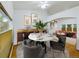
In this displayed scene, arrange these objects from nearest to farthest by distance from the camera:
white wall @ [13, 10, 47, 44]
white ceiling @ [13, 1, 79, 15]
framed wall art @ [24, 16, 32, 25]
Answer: white ceiling @ [13, 1, 79, 15] < white wall @ [13, 10, 47, 44] < framed wall art @ [24, 16, 32, 25]

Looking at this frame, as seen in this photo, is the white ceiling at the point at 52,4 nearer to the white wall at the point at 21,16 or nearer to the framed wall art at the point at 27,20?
the white wall at the point at 21,16

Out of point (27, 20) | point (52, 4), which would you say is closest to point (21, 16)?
point (27, 20)

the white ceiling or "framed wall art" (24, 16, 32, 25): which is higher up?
the white ceiling

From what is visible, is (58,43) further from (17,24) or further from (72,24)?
(17,24)

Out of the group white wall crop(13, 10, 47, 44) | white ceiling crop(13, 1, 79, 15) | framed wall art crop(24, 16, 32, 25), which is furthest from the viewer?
framed wall art crop(24, 16, 32, 25)

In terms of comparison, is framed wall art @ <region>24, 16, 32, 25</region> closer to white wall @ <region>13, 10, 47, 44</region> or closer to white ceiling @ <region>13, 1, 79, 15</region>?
white wall @ <region>13, 10, 47, 44</region>

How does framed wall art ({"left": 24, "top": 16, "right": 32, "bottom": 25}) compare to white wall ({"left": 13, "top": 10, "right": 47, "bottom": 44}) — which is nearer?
white wall ({"left": 13, "top": 10, "right": 47, "bottom": 44})

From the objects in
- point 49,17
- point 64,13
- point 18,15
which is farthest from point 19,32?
point 64,13

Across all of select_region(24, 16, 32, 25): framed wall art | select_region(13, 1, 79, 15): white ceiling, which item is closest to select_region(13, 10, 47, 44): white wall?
select_region(24, 16, 32, 25): framed wall art

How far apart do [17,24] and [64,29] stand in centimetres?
356

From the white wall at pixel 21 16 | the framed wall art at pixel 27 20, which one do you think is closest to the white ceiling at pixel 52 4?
the white wall at pixel 21 16

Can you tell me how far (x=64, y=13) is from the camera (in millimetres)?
7730

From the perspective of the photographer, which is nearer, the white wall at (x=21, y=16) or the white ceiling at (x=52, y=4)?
the white ceiling at (x=52, y=4)

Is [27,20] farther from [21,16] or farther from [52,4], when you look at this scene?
[52,4]
